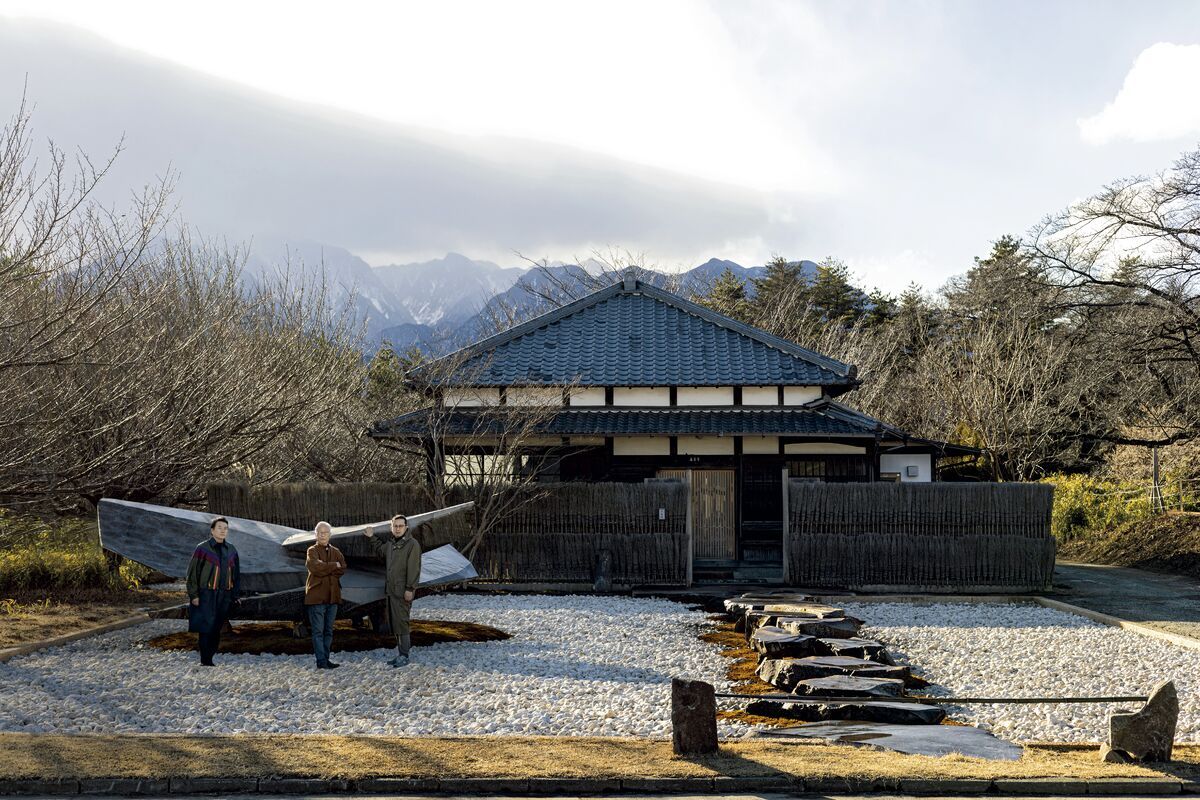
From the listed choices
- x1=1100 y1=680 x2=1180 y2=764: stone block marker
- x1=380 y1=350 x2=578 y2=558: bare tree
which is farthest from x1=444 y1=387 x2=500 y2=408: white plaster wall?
x1=1100 y1=680 x2=1180 y2=764: stone block marker

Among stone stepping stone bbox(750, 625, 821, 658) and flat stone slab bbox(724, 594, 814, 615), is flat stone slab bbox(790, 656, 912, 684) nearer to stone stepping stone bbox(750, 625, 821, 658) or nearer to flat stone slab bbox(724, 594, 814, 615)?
stone stepping stone bbox(750, 625, 821, 658)

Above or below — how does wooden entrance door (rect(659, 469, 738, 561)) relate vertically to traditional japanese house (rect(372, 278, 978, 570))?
below

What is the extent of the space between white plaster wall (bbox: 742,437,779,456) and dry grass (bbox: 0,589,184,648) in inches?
433

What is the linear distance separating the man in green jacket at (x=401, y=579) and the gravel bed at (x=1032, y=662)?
5.65 meters

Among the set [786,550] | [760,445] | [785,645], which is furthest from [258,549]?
[760,445]

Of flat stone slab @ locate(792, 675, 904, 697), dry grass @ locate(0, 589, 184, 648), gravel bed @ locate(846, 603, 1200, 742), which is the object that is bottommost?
gravel bed @ locate(846, 603, 1200, 742)

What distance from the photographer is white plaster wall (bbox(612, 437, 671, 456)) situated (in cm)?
2128

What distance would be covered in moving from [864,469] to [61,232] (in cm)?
1553

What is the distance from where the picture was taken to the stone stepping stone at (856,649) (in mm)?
11602

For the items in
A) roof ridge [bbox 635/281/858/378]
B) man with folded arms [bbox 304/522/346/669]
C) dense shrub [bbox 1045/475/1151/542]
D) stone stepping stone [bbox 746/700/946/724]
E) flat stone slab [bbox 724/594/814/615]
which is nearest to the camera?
stone stepping stone [bbox 746/700/946/724]

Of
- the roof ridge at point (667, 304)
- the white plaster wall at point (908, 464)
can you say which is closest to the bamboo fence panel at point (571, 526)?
the roof ridge at point (667, 304)

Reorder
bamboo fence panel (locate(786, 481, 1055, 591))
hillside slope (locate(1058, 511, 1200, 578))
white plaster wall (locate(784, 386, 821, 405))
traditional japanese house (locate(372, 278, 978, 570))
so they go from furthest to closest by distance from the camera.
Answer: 1. hillside slope (locate(1058, 511, 1200, 578))
2. white plaster wall (locate(784, 386, 821, 405))
3. traditional japanese house (locate(372, 278, 978, 570))
4. bamboo fence panel (locate(786, 481, 1055, 591))

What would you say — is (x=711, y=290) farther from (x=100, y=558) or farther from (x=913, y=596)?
(x=100, y=558)

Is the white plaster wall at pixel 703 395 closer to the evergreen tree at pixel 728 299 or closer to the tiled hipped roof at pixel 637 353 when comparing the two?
the tiled hipped roof at pixel 637 353
